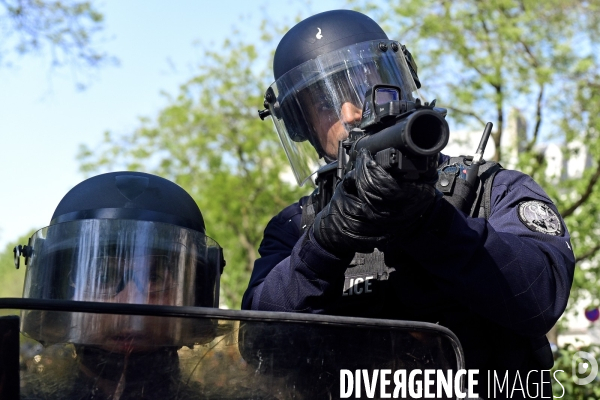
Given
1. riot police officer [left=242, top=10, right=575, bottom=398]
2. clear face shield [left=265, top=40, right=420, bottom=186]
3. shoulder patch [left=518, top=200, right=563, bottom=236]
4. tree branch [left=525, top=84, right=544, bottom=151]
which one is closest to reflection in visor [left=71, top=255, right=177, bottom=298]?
riot police officer [left=242, top=10, right=575, bottom=398]

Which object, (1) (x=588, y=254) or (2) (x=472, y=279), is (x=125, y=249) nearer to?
(2) (x=472, y=279)

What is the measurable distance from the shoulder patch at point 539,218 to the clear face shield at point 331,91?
20.2 inches

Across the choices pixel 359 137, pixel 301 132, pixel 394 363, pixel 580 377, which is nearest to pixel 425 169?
pixel 359 137

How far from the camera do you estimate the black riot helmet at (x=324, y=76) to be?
232cm

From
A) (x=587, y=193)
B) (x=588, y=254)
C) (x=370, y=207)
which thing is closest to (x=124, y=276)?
(x=370, y=207)

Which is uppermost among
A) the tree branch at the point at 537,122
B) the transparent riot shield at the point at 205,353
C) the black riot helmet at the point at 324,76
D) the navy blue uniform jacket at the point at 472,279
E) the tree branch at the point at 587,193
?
the tree branch at the point at 537,122

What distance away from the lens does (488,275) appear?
1.70m

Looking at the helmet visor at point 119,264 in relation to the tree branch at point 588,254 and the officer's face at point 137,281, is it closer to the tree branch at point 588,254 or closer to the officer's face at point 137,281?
the officer's face at point 137,281

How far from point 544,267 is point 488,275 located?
6.4 inches

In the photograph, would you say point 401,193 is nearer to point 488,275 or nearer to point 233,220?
point 488,275

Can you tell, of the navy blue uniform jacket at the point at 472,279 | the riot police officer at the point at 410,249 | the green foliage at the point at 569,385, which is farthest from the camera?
the green foliage at the point at 569,385

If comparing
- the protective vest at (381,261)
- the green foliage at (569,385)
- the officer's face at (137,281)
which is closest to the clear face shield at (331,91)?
the protective vest at (381,261)

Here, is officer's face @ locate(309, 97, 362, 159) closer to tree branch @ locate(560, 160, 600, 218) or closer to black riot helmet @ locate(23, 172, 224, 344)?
black riot helmet @ locate(23, 172, 224, 344)

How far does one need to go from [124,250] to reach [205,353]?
0.91 meters
